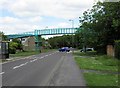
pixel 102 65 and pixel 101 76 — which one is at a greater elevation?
pixel 101 76

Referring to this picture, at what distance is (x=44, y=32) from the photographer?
4267 inches

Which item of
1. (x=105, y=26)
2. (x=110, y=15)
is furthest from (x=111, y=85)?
(x=105, y=26)

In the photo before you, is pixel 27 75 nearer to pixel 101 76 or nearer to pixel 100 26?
pixel 101 76

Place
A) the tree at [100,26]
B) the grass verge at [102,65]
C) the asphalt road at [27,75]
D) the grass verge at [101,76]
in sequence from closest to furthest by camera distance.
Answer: the grass verge at [101,76], the asphalt road at [27,75], the grass verge at [102,65], the tree at [100,26]

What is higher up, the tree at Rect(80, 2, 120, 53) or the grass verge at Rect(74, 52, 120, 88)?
the tree at Rect(80, 2, 120, 53)

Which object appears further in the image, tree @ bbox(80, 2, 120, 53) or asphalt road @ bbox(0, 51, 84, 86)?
tree @ bbox(80, 2, 120, 53)

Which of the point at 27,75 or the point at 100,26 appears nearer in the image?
the point at 27,75

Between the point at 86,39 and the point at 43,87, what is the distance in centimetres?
5276

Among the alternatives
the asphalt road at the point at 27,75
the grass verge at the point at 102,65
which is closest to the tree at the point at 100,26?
the grass verge at the point at 102,65

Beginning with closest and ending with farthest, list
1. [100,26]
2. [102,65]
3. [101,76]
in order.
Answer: [101,76]
[102,65]
[100,26]

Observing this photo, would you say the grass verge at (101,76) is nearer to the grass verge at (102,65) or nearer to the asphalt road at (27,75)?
the grass verge at (102,65)

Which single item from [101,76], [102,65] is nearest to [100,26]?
[102,65]

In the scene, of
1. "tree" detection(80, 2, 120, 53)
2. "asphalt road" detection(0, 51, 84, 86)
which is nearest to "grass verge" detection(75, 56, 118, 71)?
"asphalt road" detection(0, 51, 84, 86)

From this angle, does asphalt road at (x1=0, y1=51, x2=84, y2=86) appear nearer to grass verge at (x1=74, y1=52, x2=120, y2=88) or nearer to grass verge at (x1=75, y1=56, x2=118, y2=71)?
grass verge at (x1=74, y1=52, x2=120, y2=88)
